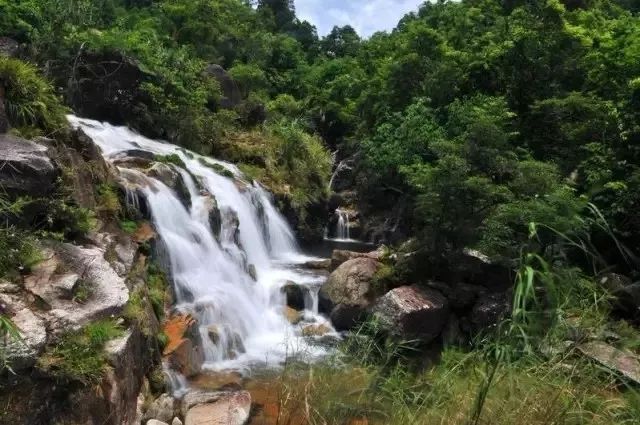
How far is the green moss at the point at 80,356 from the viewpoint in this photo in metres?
4.41

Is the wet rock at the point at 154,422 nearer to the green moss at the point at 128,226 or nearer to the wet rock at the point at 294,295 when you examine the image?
the green moss at the point at 128,226

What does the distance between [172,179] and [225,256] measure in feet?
7.15

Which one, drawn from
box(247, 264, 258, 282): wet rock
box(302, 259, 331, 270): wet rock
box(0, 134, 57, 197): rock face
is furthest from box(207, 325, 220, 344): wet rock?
box(302, 259, 331, 270): wet rock

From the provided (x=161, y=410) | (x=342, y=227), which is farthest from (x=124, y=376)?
(x=342, y=227)

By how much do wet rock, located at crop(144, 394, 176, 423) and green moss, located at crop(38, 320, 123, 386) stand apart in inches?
46.6

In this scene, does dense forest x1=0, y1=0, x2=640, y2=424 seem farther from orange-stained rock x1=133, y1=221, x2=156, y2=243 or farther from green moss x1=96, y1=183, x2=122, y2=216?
orange-stained rock x1=133, y1=221, x2=156, y2=243

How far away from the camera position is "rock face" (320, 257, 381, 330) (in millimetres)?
10062

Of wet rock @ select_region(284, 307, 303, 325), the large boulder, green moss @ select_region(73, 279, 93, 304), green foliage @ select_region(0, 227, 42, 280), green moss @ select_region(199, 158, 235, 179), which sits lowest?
wet rock @ select_region(284, 307, 303, 325)

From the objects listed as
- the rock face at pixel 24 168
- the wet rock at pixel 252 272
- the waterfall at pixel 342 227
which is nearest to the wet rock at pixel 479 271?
the wet rock at pixel 252 272

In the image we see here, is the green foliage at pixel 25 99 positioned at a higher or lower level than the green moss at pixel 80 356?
higher

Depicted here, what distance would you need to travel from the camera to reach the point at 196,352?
25.0 ft

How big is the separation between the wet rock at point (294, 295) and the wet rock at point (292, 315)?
15cm

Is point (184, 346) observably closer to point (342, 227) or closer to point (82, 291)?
point (82, 291)

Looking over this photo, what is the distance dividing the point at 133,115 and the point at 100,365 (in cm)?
1216
